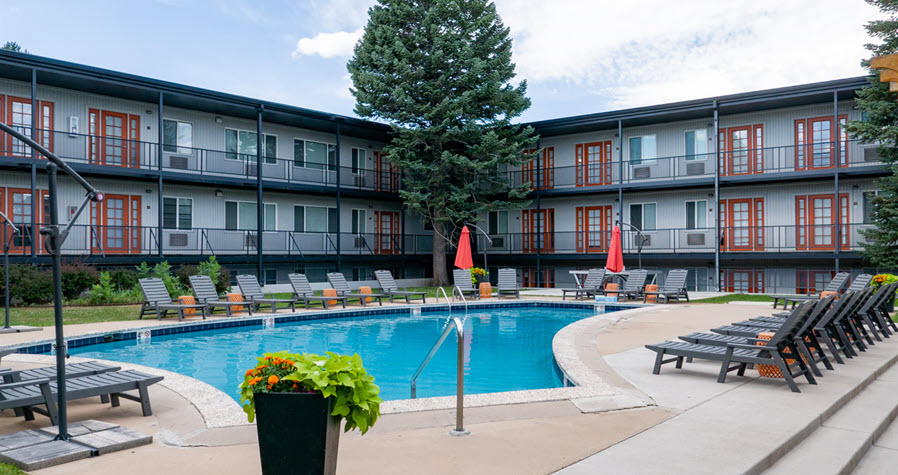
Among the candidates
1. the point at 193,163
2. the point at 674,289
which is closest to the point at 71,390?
the point at 674,289

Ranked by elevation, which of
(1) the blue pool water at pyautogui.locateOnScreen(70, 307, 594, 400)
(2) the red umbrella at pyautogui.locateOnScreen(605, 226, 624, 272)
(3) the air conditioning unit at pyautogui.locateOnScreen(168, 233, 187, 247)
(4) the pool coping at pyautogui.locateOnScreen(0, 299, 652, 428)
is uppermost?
(3) the air conditioning unit at pyautogui.locateOnScreen(168, 233, 187, 247)

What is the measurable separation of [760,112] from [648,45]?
9.16 metres

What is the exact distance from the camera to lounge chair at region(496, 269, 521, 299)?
19.6 m

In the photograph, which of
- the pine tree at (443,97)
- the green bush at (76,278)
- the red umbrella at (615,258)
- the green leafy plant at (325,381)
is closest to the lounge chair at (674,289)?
the red umbrella at (615,258)

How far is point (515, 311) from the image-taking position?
17641mm

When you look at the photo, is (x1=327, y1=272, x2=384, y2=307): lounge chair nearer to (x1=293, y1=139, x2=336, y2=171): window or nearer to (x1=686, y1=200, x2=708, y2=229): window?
(x1=293, y1=139, x2=336, y2=171): window

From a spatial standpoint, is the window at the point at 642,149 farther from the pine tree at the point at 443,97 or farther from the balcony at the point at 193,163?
the balcony at the point at 193,163

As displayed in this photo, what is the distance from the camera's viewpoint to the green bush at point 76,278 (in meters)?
16.2

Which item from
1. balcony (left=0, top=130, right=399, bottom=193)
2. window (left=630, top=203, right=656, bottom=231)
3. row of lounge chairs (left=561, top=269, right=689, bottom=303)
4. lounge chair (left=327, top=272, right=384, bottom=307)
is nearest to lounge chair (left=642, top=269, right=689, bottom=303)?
row of lounge chairs (left=561, top=269, right=689, bottom=303)

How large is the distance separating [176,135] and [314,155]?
565 cm

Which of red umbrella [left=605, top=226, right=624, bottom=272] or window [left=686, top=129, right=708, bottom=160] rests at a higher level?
window [left=686, top=129, right=708, bottom=160]

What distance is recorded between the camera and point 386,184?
28000 mm

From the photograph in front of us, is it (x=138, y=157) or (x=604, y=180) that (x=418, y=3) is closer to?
(x=604, y=180)

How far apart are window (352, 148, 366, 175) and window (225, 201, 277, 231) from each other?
4213 mm
